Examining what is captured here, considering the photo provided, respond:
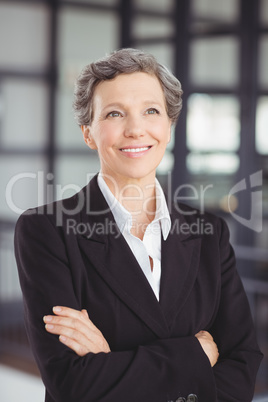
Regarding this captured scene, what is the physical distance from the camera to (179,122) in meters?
5.83

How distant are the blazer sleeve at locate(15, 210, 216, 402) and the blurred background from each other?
10.6 ft

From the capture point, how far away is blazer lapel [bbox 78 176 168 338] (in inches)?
60.6

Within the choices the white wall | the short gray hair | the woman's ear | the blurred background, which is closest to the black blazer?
the woman's ear

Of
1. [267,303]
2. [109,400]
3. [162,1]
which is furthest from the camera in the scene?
[162,1]

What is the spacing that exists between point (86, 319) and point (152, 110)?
0.52m

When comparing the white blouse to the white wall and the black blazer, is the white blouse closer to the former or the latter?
the black blazer

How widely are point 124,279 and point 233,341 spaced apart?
37 cm

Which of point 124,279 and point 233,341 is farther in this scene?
point 233,341

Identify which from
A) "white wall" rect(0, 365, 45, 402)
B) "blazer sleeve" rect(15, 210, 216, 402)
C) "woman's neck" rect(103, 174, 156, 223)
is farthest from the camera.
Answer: "white wall" rect(0, 365, 45, 402)

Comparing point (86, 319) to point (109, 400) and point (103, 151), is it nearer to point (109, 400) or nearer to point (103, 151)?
point (109, 400)

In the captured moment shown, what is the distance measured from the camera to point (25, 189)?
628 centimetres

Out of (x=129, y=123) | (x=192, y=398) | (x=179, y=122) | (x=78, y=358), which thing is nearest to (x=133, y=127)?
(x=129, y=123)

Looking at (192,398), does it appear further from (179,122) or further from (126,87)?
(179,122)

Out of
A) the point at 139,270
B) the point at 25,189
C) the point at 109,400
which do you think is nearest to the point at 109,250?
the point at 139,270
